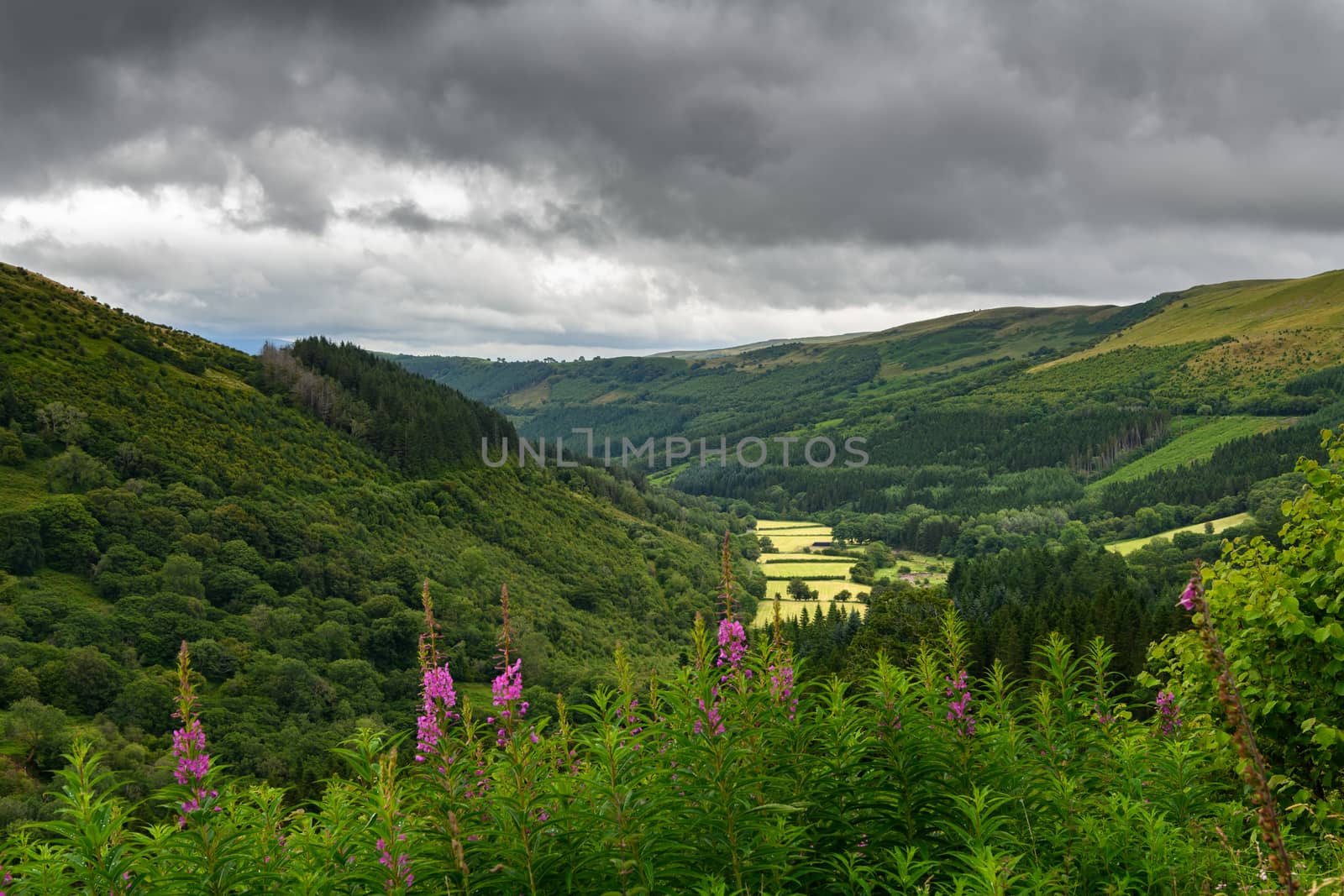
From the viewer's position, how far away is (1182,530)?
176375 mm

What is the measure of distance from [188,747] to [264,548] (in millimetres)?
112416

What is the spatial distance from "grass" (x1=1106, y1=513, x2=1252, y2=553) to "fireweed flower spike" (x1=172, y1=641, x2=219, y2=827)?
18889 cm

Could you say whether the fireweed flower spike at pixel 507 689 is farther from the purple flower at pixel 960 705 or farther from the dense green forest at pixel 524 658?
the purple flower at pixel 960 705

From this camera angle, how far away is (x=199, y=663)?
7706 cm

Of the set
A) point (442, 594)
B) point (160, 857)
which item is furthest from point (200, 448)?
point (160, 857)

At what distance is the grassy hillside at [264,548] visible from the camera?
73.4 meters

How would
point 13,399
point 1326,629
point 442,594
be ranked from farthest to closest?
point 442,594, point 13,399, point 1326,629

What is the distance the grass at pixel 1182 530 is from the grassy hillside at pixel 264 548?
86.6 metres

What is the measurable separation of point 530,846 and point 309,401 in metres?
158

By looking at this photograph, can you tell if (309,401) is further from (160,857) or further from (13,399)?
(160,857)

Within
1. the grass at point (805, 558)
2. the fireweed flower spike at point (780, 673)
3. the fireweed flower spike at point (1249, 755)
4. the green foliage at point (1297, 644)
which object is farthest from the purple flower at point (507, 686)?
the grass at point (805, 558)

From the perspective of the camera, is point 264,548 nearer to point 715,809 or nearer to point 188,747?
point 188,747

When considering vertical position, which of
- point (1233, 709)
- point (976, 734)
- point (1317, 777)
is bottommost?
point (1317, 777)

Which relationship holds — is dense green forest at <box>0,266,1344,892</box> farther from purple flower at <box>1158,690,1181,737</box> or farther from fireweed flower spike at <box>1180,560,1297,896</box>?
fireweed flower spike at <box>1180,560,1297,896</box>
